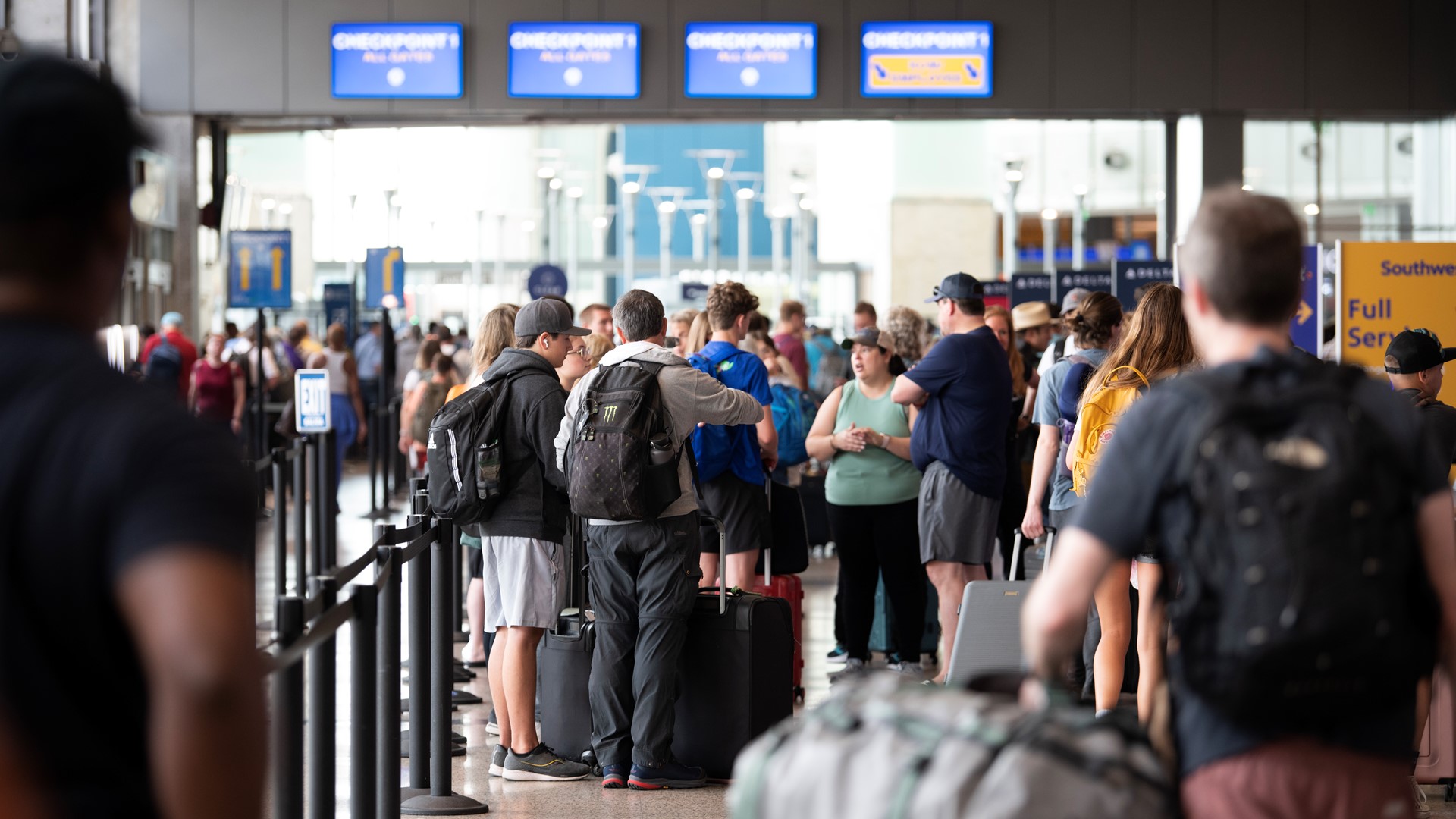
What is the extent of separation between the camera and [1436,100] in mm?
14336

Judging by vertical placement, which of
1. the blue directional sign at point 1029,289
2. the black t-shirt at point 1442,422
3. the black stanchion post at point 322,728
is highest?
the blue directional sign at point 1029,289

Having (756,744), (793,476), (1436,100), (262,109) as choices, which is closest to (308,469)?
(793,476)

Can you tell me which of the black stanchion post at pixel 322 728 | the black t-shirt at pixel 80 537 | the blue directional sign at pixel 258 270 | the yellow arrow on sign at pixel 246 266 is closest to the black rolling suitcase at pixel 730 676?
the black stanchion post at pixel 322 728

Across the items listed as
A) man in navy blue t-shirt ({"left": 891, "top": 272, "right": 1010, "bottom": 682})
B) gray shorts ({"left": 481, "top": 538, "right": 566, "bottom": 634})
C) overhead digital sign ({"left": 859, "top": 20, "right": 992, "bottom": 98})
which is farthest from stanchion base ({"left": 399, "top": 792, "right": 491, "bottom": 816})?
overhead digital sign ({"left": 859, "top": 20, "right": 992, "bottom": 98})

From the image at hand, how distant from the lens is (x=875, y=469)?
7562 millimetres

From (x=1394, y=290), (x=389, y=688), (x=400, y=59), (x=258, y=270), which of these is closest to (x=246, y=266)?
(x=258, y=270)

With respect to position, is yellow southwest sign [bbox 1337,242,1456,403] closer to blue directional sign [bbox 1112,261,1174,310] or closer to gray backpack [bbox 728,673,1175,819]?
blue directional sign [bbox 1112,261,1174,310]

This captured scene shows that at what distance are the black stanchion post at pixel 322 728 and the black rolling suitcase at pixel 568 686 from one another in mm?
2317

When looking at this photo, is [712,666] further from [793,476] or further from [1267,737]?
[793,476]

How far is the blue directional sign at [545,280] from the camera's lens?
58.7 ft

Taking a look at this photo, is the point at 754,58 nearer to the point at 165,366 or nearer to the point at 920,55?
the point at 920,55

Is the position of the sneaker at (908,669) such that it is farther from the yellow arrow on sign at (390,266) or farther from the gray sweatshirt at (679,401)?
the yellow arrow on sign at (390,266)

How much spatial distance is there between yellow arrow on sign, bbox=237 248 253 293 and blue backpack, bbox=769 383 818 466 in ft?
19.1

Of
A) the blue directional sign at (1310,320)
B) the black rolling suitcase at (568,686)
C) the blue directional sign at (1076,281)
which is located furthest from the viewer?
the blue directional sign at (1076,281)
